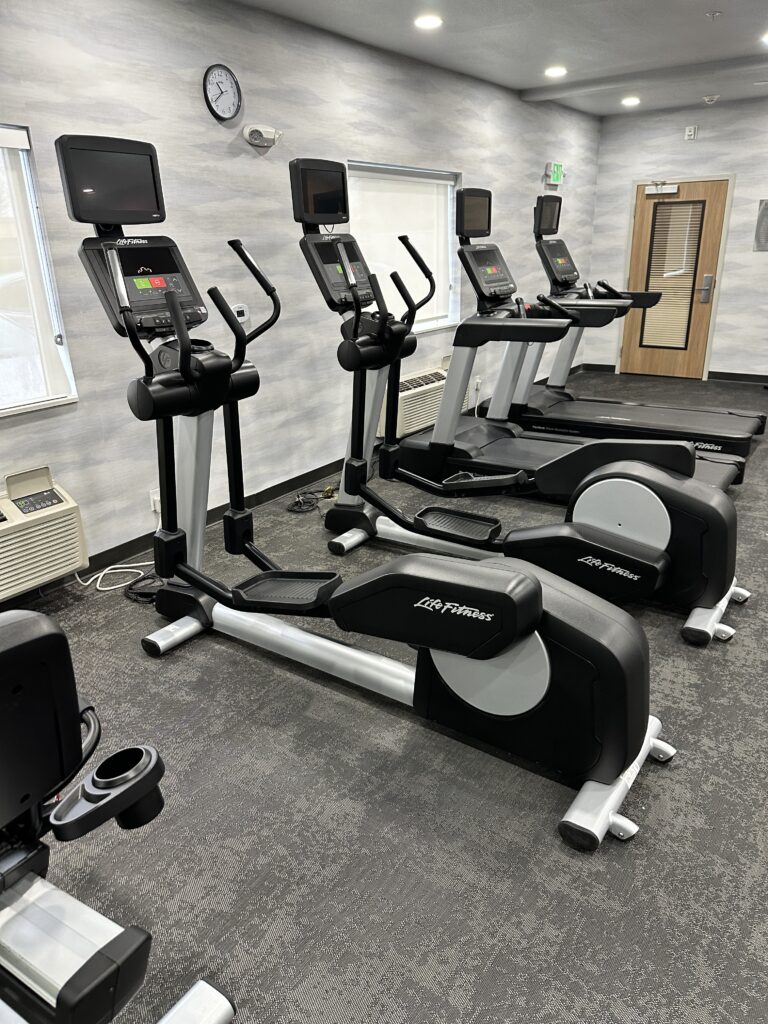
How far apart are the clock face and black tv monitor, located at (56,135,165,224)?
137cm

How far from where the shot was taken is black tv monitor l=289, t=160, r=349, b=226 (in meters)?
3.23

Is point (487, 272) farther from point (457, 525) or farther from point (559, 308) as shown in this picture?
point (457, 525)

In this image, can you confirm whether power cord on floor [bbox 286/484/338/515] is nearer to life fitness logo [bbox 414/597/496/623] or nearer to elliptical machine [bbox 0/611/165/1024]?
life fitness logo [bbox 414/597/496/623]

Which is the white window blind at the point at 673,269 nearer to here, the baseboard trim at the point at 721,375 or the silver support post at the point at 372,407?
the baseboard trim at the point at 721,375

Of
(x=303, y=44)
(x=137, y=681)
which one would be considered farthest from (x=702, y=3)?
(x=137, y=681)

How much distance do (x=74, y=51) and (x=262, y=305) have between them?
1.51 meters

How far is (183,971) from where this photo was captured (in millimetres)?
→ 1570

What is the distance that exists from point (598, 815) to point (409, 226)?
491 cm

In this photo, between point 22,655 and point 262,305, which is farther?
point 262,305

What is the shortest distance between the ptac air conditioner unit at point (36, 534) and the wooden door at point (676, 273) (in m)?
6.81

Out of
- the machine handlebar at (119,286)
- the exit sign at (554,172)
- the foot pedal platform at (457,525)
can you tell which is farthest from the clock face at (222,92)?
the exit sign at (554,172)

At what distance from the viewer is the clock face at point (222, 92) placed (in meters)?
3.65

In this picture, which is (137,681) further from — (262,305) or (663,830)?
(262,305)

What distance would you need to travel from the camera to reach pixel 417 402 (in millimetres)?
5562
